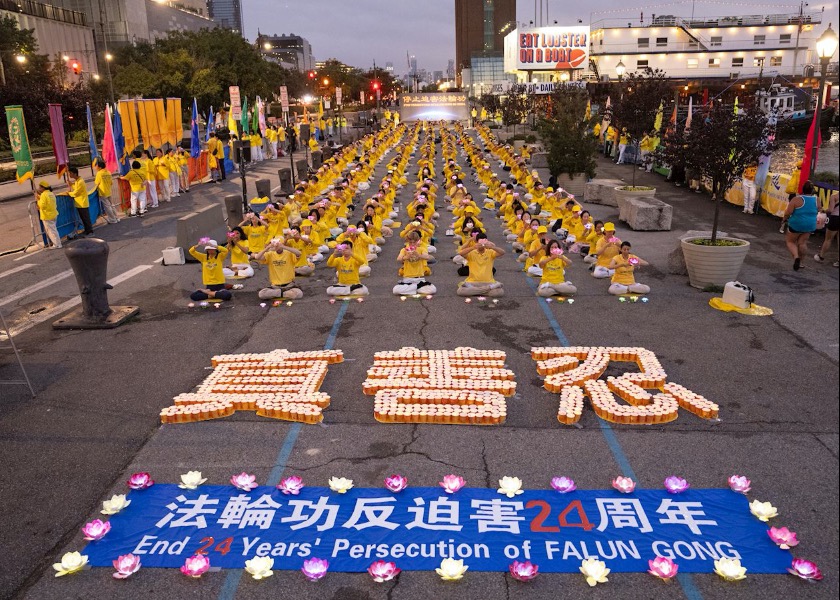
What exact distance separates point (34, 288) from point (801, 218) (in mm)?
15213

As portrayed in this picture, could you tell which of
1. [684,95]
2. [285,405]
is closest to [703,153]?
[285,405]

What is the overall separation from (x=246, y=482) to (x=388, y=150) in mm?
41308

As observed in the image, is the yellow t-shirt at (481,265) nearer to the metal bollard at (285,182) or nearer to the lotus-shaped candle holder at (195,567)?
the lotus-shaped candle holder at (195,567)

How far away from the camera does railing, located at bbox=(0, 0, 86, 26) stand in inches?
2293

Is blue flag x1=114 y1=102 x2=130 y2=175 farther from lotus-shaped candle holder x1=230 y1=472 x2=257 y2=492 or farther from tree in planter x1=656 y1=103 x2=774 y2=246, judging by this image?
lotus-shaped candle holder x1=230 y1=472 x2=257 y2=492

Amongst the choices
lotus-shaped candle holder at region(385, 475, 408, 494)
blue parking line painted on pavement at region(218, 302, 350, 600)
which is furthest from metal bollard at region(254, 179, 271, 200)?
lotus-shaped candle holder at region(385, 475, 408, 494)

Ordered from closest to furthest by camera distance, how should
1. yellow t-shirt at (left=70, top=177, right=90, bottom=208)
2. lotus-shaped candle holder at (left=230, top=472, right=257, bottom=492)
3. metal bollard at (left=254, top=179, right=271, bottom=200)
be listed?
1. lotus-shaped candle holder at (left=230, top=472, right=257, bottom=492)
2. yellow t-shirt at (left=70, top=177, right=90, bottom=208)
3. metal bollard at (left=254, top=179, right=271, bottom=200)

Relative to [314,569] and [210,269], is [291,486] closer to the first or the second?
[314,569]

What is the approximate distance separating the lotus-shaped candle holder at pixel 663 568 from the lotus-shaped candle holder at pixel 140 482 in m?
4.47

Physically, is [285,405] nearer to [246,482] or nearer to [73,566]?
[246,482]

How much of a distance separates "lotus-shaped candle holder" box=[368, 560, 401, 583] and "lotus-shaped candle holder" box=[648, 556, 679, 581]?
1.91 meters

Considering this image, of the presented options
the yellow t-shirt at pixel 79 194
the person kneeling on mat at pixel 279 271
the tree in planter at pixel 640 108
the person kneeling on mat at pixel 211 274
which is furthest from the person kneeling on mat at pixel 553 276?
the tree in planter at pixel 640 108


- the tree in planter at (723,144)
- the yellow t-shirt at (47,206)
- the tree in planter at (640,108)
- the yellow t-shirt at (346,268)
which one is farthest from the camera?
the tree in planter at (640,108)

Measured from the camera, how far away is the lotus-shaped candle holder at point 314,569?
4922 mm
